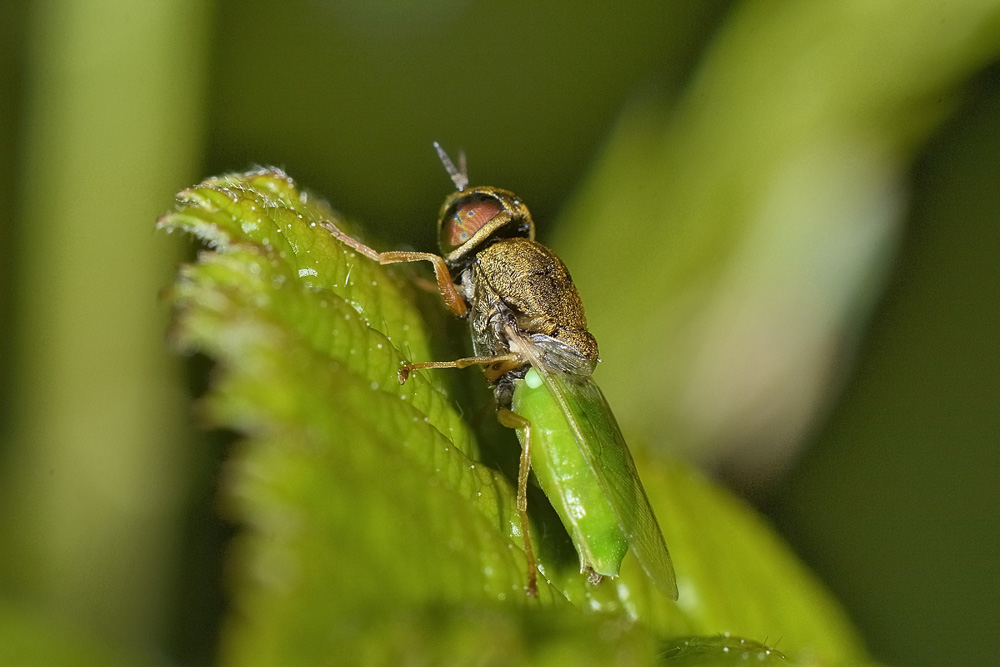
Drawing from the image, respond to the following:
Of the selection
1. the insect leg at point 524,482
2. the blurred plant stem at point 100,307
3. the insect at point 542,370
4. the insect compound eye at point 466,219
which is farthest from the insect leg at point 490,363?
the blurred plant stem at point 100,307

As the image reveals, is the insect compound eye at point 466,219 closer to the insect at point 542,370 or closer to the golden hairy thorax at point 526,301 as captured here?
the insect at point 542,370

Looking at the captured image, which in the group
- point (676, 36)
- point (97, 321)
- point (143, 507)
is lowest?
point (143, 507)

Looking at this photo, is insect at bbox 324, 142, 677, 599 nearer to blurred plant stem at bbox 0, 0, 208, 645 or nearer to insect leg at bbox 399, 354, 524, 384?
insect leg at bbox 399, 354, 524, 384

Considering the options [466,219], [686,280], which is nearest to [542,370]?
[466,219]

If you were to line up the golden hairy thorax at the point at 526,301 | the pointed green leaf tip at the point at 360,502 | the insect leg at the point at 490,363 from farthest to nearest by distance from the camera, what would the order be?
1. the golden hairy thorax at the point at 526,301
2. the insect leg at the point at 490,363
3. the pointed green leaf tip at the point at 360,502

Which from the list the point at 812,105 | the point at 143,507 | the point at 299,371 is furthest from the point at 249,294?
the point at 812,105

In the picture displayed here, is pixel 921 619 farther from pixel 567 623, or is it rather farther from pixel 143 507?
pixel 143 507
